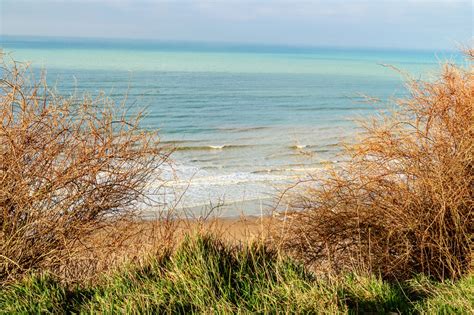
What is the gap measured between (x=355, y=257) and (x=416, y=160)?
131cm

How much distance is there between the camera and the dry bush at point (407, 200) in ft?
22.5

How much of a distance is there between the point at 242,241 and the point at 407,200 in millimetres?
1927

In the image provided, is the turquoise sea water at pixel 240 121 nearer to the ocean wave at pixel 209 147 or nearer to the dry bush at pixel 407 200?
the ocean wave at pixel 209 147

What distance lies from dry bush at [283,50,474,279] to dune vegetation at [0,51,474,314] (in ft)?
0.05

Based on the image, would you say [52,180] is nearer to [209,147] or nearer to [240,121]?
[209,147]

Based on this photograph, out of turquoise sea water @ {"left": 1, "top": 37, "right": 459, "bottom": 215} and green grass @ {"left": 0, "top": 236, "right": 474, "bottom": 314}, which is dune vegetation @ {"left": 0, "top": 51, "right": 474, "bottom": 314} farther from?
turquoise sea water @ {"left": 1, "top": 37, "right": 459, "bottom": 215}

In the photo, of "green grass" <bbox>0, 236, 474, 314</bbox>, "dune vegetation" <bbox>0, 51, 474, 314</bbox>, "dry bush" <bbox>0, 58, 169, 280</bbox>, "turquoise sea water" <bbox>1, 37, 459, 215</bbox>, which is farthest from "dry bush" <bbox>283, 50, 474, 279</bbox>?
"dry bush" <bbox>0, 58, 169, 280</bbox>

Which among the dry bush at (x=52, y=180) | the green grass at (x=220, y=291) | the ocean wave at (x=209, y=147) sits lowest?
the ocean wave at (x=209, y=147)

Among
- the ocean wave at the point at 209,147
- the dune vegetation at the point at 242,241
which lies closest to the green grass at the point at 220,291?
the dune vegetation at the point at 242,241

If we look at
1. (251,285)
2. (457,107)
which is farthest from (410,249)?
(251,285)

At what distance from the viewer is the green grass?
468 cm

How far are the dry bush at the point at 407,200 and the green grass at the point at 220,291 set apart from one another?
1.16 metres

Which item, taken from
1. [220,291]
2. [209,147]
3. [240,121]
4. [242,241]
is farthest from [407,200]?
[240,121]

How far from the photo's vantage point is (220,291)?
4988 mm
